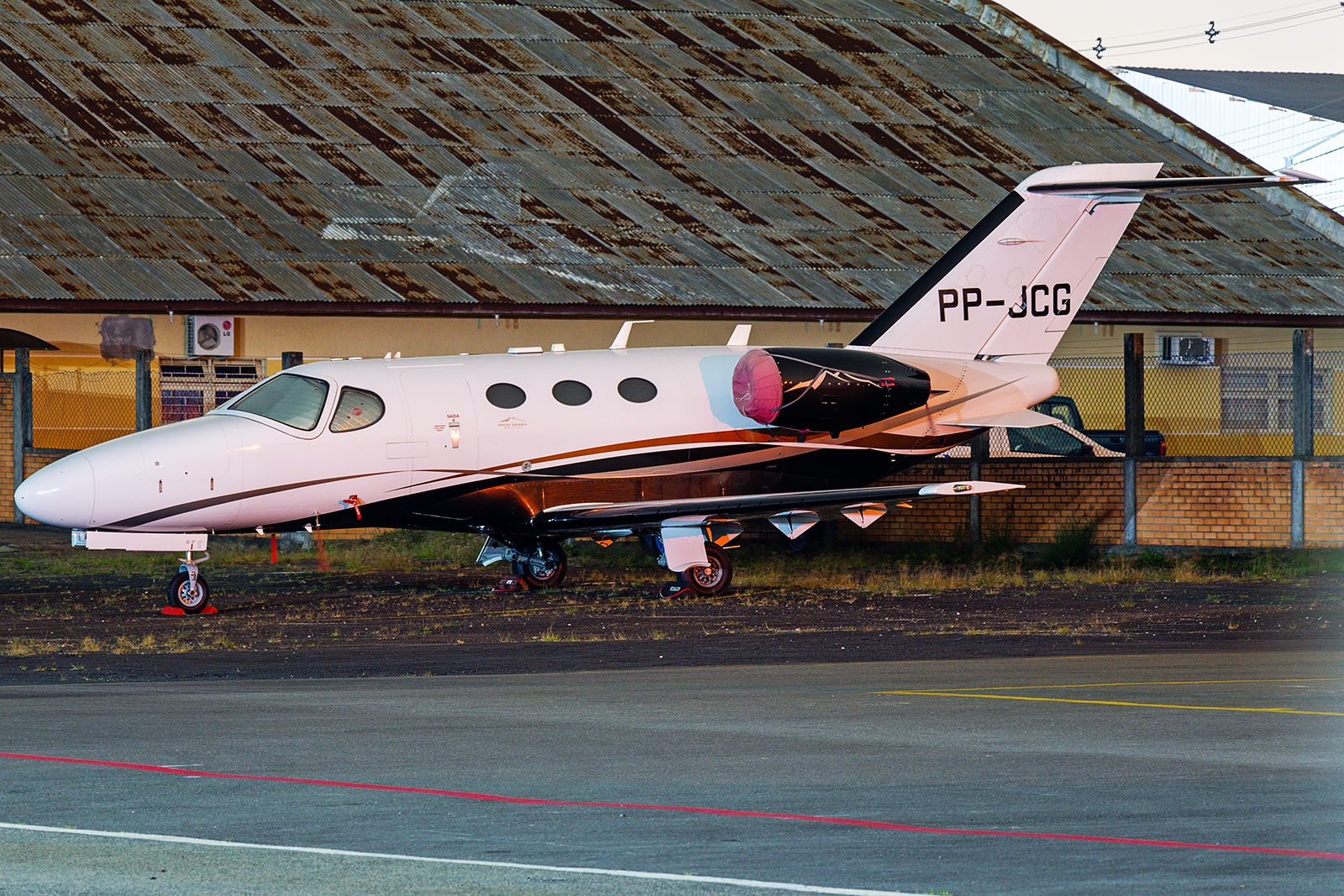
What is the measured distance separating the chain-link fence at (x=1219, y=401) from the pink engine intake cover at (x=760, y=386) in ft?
23.7

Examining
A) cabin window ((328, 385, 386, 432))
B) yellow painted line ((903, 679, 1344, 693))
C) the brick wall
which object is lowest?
yellow painted line ((903, 679, 1344, 693))

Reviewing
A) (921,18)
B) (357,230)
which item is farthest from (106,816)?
(921,18)

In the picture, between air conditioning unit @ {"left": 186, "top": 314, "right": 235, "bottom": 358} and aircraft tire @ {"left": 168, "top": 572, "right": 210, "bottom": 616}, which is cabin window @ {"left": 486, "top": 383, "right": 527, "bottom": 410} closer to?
aircraft tire @ {"left": 168, "top": 572, "right": 210, "bottom": 616}

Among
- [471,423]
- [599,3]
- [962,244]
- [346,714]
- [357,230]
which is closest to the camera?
[346,714]

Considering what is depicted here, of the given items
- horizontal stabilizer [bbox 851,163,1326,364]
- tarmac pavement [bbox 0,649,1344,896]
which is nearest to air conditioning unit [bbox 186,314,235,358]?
horizontal stabilizer [bbox 851,163,1326,364]

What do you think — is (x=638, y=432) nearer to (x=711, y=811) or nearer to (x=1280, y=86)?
(x=711, y=811)

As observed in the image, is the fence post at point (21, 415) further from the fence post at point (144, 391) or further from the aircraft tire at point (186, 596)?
the aircraft tire at point (186, 596)

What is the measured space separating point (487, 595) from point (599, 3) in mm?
21251

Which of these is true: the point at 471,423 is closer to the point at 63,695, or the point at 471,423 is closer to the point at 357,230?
the point at 63,695

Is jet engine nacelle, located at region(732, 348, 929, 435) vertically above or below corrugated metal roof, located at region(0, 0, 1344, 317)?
below

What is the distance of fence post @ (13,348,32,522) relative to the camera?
91.9 feet

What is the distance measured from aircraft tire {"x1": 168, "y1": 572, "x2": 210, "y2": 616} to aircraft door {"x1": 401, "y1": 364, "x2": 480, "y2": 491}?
91.5 inches

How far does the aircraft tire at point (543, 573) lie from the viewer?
69.8 feet

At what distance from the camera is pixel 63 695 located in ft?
41.5
